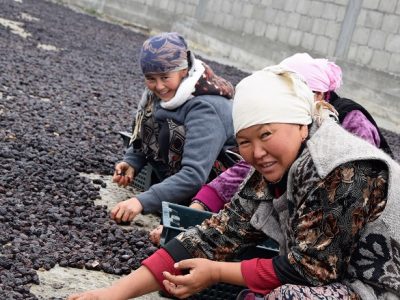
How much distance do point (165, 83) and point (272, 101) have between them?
1.56 m

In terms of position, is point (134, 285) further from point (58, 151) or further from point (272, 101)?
point (58, 151)

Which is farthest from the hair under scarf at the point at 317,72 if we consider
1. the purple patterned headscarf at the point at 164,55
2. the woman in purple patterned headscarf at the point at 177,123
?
the purple patterned headscarf at the point at 164,55

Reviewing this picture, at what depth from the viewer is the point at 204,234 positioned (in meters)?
2.88

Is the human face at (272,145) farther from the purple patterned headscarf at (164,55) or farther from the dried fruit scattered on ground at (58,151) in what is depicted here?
the purple patterned headscarf at (164,55)

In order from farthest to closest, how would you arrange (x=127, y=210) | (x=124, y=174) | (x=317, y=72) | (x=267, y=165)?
(x=124, y=174), (x=317, y=72), (x=127, y=210), (x=267, y=165)

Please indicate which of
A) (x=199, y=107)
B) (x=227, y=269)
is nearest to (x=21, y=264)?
(x=227, y=269)

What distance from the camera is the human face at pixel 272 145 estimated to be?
98.3 inches

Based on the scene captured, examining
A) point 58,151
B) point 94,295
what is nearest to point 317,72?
point 94,295

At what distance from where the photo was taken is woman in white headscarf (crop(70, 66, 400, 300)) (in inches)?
94.3

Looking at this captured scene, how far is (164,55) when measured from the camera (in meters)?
3.93

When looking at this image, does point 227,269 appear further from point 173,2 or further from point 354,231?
point 173,2

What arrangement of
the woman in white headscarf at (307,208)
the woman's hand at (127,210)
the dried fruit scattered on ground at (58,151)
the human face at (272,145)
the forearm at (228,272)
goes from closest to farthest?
the woman in white headscarf at (307,208), the human face at (272,145), the forearm at (228,272), the dried fruit scattered on ground at (58,151), the woman's hand at (127,210)

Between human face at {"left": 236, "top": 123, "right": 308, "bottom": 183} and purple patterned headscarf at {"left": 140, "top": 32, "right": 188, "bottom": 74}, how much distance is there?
4.74ft

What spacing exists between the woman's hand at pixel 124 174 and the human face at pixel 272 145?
1790 mm
